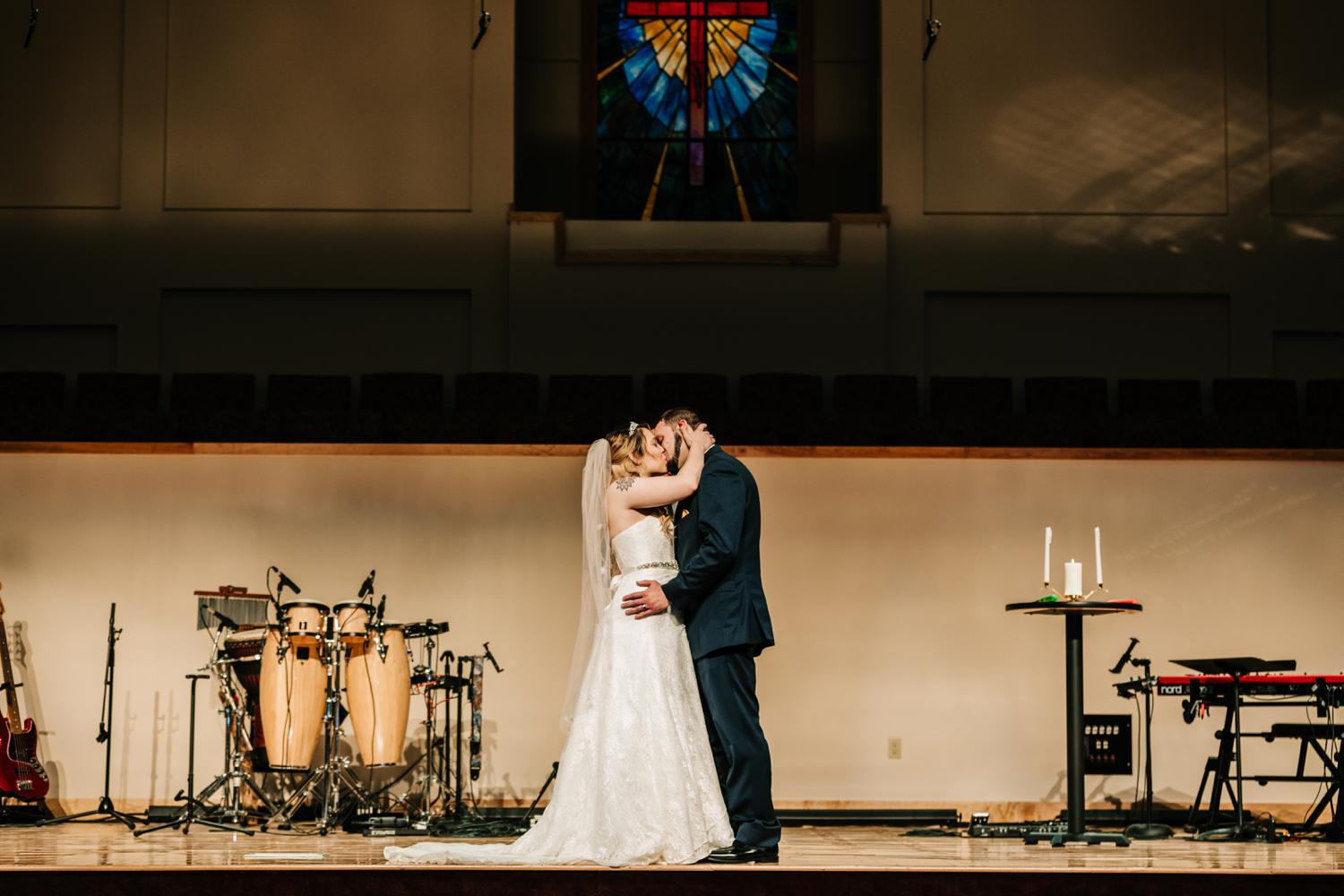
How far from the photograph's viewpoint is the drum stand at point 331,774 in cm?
608

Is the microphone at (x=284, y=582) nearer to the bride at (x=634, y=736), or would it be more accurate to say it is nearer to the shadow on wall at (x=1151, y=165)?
the bride at (x=634, y=736)

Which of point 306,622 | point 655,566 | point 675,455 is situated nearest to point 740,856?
point 655,566

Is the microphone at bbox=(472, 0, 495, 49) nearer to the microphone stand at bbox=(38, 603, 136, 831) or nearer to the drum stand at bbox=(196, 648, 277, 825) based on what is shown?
the microphone stand at bbox=(38, 603, 136, 831)

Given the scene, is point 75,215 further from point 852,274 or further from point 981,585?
point 981,585

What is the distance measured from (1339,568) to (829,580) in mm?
2555

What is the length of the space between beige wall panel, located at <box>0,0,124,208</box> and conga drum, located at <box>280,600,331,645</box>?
15.7 ft

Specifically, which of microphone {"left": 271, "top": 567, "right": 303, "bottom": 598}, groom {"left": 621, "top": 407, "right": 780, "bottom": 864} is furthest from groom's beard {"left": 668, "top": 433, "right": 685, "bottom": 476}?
microphone {"left": 271, "top": 567, "right": 303, "bottom": 598}

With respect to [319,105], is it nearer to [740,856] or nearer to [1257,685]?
[1257,685]

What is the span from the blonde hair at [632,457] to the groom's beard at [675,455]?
0.08m

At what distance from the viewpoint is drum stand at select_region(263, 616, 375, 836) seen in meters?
6.08

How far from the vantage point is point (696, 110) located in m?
11.1

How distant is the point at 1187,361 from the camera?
32.2 ft

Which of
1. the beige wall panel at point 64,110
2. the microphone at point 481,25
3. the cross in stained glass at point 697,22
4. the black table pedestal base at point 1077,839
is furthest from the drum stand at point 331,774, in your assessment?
the cross in stained glass at point 697,22

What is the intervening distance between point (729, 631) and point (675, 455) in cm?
64
